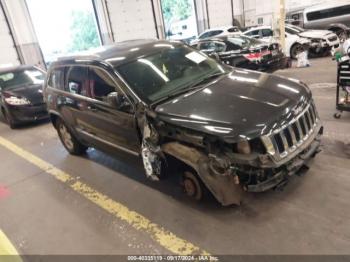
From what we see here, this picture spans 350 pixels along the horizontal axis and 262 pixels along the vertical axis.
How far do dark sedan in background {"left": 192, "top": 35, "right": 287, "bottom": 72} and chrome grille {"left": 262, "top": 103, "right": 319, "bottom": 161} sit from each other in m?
5.04

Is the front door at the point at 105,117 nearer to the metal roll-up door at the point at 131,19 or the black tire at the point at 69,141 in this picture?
the black tire at the point at 69,141

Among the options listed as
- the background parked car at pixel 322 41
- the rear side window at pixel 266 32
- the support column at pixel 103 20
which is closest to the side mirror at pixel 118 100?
the background parked car at pixel 322 41

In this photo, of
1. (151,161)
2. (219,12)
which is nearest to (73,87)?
(151,161)

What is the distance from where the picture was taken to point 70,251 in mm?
2654

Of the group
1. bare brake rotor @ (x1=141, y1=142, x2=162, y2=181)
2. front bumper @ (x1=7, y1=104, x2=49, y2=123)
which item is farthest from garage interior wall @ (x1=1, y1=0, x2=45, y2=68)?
bare brake rotor @ (x1=141, y1=142, x2=162, y2=181)

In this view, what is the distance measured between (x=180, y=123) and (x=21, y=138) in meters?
5.19

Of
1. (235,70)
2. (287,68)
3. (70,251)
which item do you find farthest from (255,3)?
(70,251)

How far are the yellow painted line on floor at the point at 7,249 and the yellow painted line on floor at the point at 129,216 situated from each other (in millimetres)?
926

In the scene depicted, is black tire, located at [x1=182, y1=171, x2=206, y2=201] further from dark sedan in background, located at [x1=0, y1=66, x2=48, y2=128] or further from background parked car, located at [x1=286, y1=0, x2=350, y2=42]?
background parked car, located at [x1=286, y1=0, x2=350, y2=42]

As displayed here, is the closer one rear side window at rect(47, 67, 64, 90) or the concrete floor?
the concrete floor

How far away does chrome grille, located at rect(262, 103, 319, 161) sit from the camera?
7.87 ft

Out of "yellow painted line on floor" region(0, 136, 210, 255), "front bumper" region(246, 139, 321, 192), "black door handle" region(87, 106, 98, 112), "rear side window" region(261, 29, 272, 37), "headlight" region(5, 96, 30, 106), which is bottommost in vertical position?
"yellow painted line on floor" region(0, 136, 210, 255)

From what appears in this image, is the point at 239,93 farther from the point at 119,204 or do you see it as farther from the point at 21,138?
the point at 21,138

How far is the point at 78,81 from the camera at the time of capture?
3820mm
